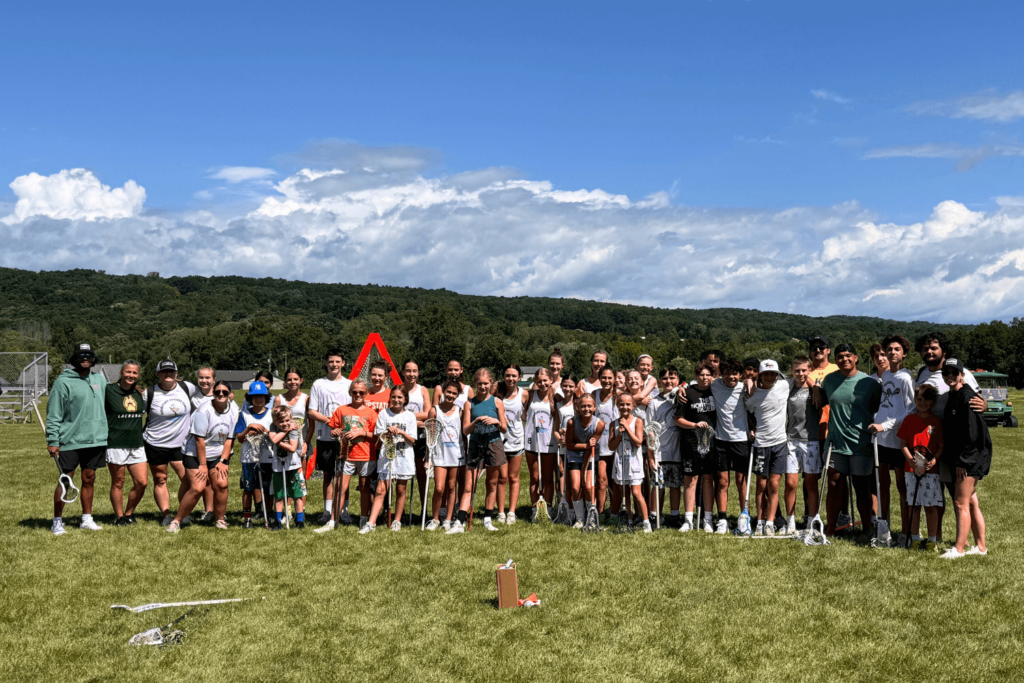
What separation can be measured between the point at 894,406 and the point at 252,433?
6.83 m

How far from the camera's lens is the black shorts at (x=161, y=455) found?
28.2 ft

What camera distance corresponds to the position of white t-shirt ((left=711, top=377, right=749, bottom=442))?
8164mm

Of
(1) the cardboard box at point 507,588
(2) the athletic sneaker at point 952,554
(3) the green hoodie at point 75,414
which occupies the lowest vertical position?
(2) the athletic sneaker at point 952,554

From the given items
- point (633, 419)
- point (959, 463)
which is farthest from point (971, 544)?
point (633, 419)

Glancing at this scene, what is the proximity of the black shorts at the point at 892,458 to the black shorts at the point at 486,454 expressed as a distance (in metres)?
3.99

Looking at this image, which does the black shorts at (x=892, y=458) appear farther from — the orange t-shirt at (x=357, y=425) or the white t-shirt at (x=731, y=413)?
the orange t-shirt at (x=357, y=425)

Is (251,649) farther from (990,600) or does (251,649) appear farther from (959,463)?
(959,463)

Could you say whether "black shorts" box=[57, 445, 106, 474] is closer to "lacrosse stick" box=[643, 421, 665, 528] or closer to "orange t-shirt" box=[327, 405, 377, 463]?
"orange t-shirt" box=[327, 405, 377, 463]

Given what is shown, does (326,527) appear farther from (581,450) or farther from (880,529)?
(880,529)

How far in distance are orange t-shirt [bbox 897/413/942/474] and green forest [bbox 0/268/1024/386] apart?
6952 centimetres

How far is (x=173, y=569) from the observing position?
23.1ft

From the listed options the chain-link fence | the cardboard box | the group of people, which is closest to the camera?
the cardboard box

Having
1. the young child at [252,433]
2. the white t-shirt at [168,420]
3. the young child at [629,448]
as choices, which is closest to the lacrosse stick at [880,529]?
the young child at [629,448]

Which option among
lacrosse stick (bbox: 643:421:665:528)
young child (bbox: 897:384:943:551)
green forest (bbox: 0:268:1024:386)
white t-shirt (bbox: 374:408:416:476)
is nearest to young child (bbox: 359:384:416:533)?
white t-shirt (bbox: 374:408:416:476)
